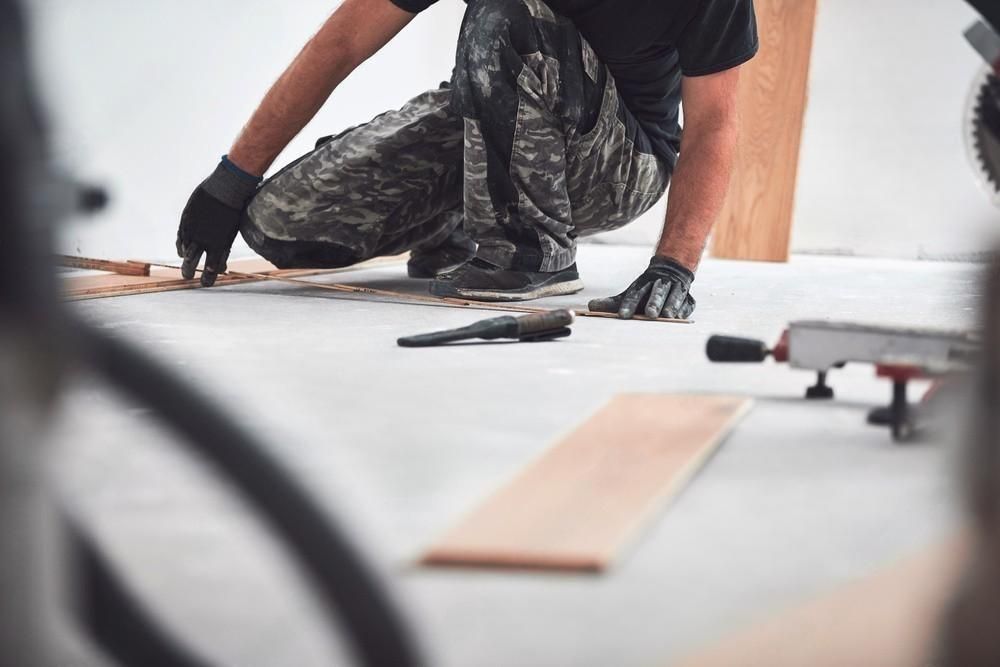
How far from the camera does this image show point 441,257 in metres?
3.02

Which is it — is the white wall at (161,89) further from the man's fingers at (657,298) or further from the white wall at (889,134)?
the white wall at (889,134)

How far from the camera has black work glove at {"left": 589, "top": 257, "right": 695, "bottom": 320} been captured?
2.17m

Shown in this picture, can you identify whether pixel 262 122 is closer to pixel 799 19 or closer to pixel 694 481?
pixel 694 481

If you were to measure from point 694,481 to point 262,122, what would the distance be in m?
1.59

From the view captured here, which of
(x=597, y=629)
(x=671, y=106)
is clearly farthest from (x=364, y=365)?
(x=671, y=106)

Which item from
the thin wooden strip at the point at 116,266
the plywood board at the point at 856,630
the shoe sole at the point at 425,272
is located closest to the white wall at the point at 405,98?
the thin wooden strip at the point at 116,266

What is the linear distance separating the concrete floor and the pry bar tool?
1.7 inches

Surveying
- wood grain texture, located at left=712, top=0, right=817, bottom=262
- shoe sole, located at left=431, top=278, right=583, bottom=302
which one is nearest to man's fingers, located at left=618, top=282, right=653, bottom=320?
shoe sole, located at left=431, top=278, right=583, bottom=302

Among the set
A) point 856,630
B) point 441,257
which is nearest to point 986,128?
point 856,630

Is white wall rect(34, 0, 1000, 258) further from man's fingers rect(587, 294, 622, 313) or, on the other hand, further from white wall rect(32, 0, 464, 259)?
man's fingers rect(587, 294, 622, 313)

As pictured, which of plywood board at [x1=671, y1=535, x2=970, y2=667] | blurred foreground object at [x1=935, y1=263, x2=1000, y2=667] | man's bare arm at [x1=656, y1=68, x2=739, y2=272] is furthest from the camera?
man's bare arm at [x1=656, y1=68, x2=739, y2=272]

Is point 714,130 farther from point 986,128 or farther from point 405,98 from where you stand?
point 405,98

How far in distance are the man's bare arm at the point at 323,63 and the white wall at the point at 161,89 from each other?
1.54ft

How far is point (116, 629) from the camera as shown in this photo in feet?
1.63
